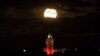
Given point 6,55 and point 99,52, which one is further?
point 99,52

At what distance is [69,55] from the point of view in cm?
3212

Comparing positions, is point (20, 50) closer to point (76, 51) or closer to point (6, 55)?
point (6, 55)

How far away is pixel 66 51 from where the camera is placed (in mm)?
32219

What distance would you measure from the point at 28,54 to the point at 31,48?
2.86ft

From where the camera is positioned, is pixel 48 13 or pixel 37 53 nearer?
pixel 48 13

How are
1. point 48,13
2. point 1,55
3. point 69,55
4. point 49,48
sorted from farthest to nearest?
point 69,55 → point 1,55 → point 48,13 → point 49,48

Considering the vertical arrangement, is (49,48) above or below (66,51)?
below

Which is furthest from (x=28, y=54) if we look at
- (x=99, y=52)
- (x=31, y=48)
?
(x=99, y=52)

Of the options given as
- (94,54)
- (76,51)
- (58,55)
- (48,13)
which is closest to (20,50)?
(58,55)

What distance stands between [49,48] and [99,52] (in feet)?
64.7

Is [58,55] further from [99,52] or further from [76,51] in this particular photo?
[99,52]

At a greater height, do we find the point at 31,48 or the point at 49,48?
the point at 31,48

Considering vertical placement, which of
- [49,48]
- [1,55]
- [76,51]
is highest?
[76,51]

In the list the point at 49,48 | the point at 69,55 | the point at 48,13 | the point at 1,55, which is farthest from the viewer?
the point at 69,55
